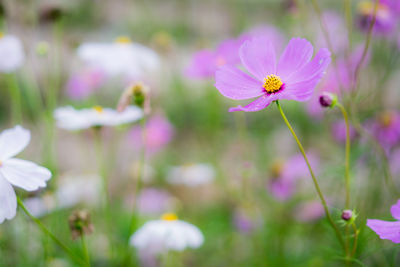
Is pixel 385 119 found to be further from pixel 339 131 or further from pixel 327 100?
pixel 327 100

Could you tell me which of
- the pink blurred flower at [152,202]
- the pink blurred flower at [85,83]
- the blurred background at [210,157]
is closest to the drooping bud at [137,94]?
the blurred background at [210,157]

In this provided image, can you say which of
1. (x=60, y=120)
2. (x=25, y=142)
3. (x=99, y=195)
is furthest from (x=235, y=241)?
(x=25, y=142)

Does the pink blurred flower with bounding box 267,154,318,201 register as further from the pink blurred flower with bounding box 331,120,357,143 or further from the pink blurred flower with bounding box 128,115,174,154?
the pink blurred flower with bounding box 128,115,174,154

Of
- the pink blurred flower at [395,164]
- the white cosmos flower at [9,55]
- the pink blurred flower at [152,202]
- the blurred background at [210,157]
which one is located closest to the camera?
the white cosmos flower at [9,55]

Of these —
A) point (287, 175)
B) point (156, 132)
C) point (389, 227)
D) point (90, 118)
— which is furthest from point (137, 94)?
point (156, 132)

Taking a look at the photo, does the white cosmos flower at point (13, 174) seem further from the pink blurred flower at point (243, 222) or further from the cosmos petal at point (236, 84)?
the pink blurred flower at point (243, 222)

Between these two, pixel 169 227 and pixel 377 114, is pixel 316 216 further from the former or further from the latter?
pixel 169 227
